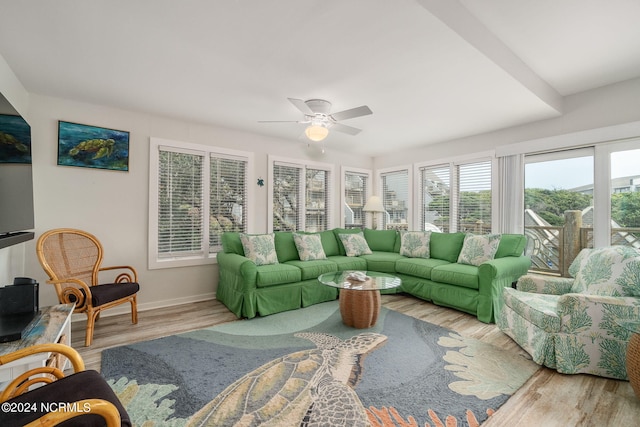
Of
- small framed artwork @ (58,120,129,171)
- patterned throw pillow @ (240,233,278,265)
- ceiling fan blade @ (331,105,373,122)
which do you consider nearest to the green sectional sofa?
patterned throw pillow @ (240,233,278,265)

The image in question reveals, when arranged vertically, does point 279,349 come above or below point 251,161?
below

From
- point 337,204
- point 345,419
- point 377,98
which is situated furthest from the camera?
point 337,204

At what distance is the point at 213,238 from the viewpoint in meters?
4.11

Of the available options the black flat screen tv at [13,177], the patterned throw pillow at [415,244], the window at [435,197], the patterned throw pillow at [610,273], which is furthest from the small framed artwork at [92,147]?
the patterned throw pillow at [610,273]

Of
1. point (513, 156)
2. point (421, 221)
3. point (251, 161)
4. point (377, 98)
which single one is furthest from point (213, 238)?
point (513, 156)

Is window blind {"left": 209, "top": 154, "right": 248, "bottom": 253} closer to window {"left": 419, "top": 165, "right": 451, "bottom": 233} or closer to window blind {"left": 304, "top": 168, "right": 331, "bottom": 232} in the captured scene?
window blind {"left": 304, "top": 168, "right": 331, "bottom": 232}

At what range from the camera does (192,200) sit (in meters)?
3.93

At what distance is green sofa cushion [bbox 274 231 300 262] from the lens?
13.5 feet

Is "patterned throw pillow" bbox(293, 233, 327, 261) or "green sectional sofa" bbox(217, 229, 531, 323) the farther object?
"patterned throw pillow" bbox(293, 233, 327, 261)

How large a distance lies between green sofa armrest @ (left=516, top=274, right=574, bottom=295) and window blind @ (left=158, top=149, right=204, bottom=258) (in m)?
4.01

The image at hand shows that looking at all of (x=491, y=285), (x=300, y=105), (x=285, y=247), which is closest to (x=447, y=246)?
(x=491, y=285)

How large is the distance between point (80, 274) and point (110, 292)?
0.60 meters

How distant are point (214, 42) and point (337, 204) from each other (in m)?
3.72

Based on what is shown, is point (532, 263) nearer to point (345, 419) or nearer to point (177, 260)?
point (345, 419)
